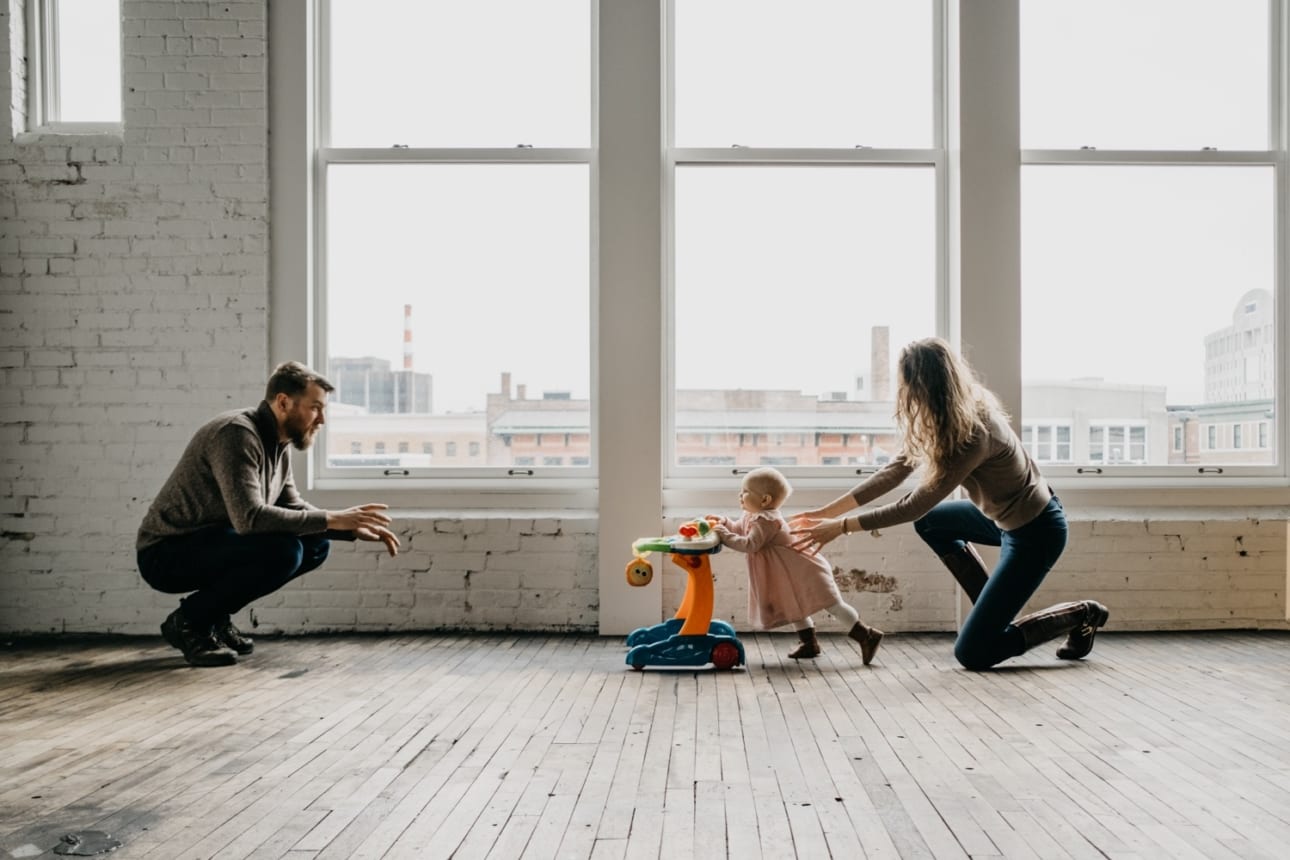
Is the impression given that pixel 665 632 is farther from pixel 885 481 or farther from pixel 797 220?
pixel 797 220

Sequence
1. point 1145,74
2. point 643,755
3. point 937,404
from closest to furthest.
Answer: point 643,755 → point 937,404 → point 1145,74

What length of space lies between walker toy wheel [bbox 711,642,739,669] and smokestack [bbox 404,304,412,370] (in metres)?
2.08

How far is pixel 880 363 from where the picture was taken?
4.94 meters

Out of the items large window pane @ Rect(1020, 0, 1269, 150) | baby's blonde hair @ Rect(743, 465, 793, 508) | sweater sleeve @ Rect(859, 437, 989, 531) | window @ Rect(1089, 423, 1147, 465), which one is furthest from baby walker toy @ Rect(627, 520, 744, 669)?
large window pane @ Rect(1020, 0, 1269, 150)

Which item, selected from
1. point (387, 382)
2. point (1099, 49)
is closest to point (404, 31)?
point (387, 382)

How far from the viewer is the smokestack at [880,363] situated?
16.2 feet

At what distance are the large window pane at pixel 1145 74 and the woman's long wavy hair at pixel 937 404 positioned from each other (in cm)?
175

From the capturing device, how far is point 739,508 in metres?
4.80

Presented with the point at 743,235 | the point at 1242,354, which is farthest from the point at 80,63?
the point at 1242,354

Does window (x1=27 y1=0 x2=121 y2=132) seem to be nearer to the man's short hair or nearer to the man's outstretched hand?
the man's short hair

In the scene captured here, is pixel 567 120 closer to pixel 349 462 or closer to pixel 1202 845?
pixel 349 462

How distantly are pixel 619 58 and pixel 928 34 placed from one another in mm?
1539

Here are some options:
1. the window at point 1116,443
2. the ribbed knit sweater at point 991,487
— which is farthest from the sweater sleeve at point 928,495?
the window at point 1116,443

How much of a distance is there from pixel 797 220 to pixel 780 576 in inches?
73.0
